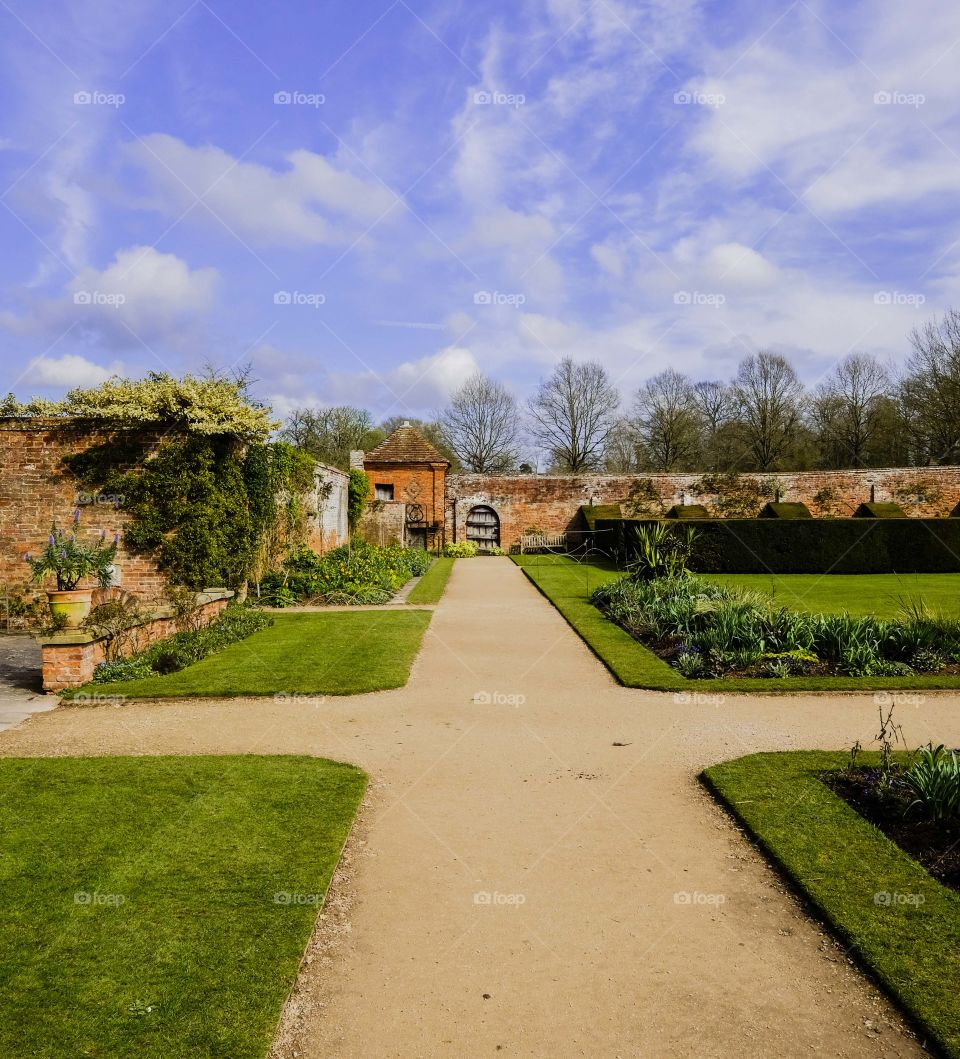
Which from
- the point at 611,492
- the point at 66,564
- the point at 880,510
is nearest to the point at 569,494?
the point at 611,492

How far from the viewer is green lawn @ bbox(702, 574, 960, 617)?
509 inches

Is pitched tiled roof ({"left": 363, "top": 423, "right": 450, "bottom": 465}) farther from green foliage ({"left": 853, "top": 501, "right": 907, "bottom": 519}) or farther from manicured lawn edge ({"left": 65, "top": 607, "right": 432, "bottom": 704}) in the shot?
manicured lawn edge ({"left": 65, "top": 607, "right": 432, "bottom": 704})

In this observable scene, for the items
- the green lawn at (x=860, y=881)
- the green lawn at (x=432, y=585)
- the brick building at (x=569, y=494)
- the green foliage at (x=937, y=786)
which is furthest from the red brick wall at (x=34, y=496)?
the brick building at (x=569, y=494)

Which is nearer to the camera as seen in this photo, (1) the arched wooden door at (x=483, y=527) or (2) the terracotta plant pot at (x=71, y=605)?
(2) the terracotta plant pot at (x=71, y=605)

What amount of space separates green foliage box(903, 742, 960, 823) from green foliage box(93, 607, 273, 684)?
7665 mm

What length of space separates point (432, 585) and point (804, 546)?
10457 mm

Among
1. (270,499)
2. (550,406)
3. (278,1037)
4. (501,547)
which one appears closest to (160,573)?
(270,499)

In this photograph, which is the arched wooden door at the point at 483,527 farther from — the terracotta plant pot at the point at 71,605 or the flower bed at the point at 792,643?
the terracotta plant pot at the point at 71,605

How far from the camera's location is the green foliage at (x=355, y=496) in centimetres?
2366

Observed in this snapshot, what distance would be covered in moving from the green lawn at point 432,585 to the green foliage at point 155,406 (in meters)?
5.18

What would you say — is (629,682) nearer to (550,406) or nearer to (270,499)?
(270,499)

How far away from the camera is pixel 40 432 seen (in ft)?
40.2

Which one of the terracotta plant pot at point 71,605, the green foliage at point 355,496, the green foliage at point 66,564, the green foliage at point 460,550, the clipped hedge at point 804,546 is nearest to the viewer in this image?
the terracotta plant pot at point 71,605

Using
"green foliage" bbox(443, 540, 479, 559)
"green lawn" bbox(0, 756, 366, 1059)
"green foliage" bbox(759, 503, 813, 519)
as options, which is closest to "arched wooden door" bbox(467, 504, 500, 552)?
"green foliage" bbox(443, 540, 479, 559)
